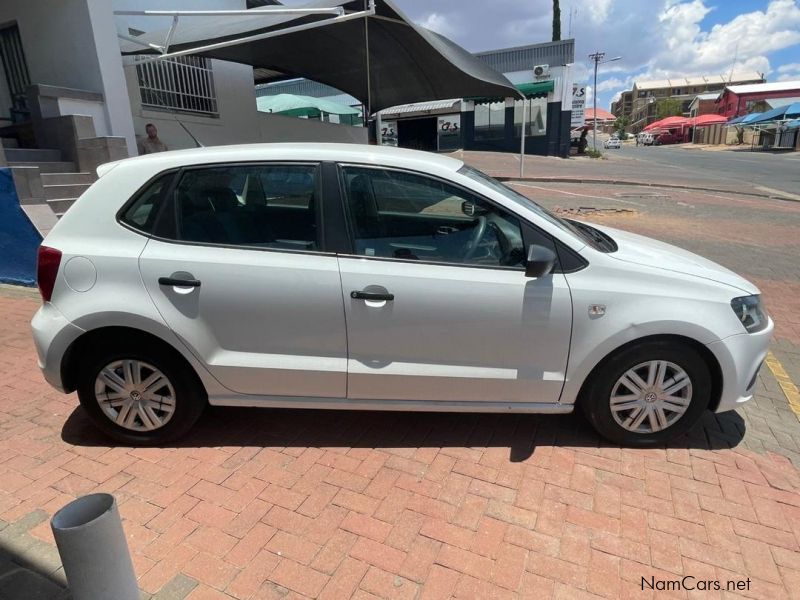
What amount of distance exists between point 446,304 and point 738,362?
5.33ft

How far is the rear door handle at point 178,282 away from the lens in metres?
2.81

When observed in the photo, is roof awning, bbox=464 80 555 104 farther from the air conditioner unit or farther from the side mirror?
the side mirror

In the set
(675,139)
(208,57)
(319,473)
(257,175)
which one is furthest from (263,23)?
(675,139)

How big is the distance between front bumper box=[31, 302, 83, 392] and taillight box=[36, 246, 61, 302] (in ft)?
0.33

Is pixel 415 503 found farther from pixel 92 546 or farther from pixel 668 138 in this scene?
pixel 668 138

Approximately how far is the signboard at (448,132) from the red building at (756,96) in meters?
49.5

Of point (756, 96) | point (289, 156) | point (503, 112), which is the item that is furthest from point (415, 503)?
point (756, 96)

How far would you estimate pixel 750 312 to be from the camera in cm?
295

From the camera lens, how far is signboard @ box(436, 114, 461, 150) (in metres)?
39.8

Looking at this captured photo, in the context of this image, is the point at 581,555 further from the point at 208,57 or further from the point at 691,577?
the point at 208,57

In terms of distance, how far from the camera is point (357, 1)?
834 cm

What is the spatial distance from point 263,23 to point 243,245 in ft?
26.7

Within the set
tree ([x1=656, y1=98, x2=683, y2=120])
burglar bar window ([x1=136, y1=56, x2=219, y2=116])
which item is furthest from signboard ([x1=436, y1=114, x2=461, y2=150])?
tree ([x1=656, y1=98, x2=683, y2=120])

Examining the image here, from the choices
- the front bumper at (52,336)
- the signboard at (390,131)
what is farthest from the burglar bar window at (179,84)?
the signboard at (390,131)
